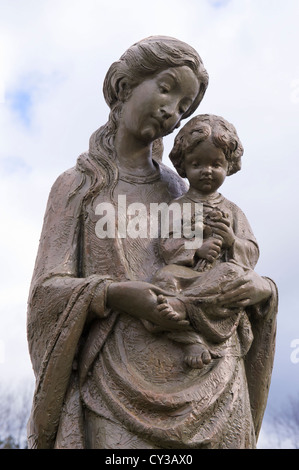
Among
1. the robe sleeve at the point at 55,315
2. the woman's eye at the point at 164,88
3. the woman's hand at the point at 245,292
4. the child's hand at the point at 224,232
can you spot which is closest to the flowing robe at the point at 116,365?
the robe sleeve at the point at 55,315

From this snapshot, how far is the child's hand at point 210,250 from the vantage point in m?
4.75

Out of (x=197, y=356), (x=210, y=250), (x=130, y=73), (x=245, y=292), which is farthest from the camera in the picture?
(x=130, y=73)

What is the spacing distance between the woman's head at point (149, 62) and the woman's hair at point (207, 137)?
40cm

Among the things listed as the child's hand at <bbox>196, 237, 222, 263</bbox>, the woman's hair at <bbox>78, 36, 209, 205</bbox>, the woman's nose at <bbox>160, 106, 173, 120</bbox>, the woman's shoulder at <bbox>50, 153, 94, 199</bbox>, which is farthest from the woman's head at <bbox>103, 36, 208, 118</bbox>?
the child's hand at <bbox>196, 237, 222, 263</bbox>

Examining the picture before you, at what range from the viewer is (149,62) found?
5.05 metres

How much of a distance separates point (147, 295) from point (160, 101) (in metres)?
1.33

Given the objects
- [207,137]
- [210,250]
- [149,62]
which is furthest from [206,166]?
[149,62]

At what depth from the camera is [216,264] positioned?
190 inches

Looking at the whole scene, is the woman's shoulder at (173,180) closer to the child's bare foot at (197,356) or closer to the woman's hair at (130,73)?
the woman's hair at (130,73)

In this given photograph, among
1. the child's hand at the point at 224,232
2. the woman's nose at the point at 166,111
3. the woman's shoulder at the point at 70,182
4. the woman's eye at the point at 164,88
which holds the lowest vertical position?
the child's hand at the point at 224,232

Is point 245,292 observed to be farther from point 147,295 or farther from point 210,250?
point 147,295

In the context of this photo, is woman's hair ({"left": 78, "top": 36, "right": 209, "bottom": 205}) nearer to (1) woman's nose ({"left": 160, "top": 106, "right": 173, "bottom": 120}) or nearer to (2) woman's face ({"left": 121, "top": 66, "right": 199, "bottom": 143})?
(2) woman's face ({"left": 121, "top": 66, "right": 199, "bottom": 143})

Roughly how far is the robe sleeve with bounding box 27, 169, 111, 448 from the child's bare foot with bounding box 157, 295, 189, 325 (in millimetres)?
350

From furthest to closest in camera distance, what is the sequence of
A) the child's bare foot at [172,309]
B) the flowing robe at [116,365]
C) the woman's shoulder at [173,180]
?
1. the woman's shoulder at [173,180]
2. the child's bare foot at [172,309]
3. the flowing robe at [116,365]
